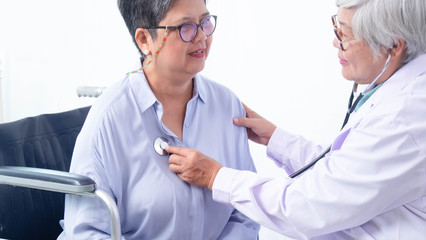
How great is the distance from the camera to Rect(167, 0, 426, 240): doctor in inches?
46.7

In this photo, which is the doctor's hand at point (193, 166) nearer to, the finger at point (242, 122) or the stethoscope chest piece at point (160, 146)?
the stethoscope chest piece at point (160, 146)

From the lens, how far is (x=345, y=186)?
1.24m

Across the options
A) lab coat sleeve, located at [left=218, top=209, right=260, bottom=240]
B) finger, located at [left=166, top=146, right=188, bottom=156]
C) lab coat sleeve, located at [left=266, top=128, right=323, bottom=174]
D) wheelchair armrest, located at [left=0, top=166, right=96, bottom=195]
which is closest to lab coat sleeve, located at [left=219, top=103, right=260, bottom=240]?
lab coat sleeve, located at [left=218, top=209, right=260, bottom=240]

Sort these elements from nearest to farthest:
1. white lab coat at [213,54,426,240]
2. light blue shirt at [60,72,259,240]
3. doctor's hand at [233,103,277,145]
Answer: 1. white lab coat at [213,54,426,240]
2. light blue shirt at [60,72,259,240]
3. doctor's hand at [233,103,277,145]

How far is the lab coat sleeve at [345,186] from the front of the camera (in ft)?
3.88

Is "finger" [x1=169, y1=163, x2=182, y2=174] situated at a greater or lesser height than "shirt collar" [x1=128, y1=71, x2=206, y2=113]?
lesser

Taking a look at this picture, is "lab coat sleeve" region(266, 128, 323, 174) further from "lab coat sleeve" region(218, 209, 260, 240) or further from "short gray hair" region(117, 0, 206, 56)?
"short gray hair" region(117, 0, 206, 56)

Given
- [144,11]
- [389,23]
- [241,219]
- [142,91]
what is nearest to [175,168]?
[142,91]

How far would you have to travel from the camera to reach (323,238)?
1.40 metres

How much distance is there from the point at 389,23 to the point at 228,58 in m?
1.51

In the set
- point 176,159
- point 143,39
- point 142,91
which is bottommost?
point 176,159

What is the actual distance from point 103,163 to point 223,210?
0.42 metres

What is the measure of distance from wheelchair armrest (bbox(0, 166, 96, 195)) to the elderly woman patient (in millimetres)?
90

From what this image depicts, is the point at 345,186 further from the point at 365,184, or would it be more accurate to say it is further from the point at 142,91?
the point at 142,91
